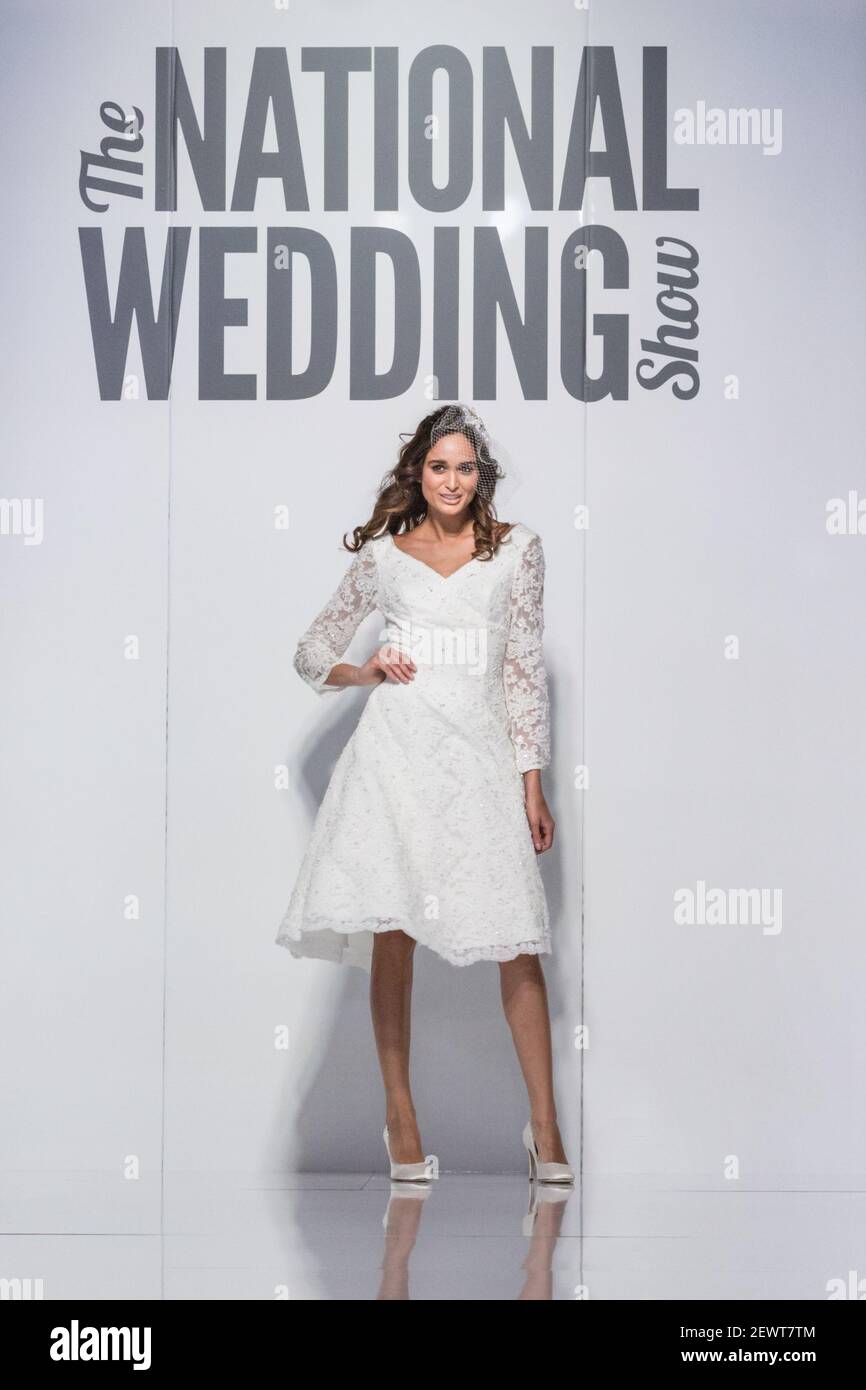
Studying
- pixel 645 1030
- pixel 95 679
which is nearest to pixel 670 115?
pixel 95 679

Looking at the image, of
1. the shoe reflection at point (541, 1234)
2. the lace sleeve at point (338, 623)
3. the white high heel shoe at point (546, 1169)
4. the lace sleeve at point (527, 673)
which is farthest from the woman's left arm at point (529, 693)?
the shoe reflection at point (541, 1234)

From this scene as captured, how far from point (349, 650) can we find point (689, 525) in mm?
937

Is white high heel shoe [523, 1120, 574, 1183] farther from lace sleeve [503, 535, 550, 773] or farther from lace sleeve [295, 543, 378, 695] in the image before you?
lace sleeve [295, 543, 378, 695]

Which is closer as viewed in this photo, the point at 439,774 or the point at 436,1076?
the point at 439,774

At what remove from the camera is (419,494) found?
3973 mm

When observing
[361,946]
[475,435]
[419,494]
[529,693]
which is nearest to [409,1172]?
[361,946]

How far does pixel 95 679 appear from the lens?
430 centimetres

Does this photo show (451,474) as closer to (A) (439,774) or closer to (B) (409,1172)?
(A) (439,774)

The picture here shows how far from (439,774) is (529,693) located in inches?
11.4

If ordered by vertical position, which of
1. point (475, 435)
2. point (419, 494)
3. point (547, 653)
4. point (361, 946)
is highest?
point (475, 435)

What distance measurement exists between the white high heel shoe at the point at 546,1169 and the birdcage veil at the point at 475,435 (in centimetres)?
151

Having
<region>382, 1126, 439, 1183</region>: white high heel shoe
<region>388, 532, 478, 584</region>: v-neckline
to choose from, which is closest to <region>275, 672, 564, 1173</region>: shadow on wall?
<region>382, 1126, 439, 1183</region>: white high heel shoe

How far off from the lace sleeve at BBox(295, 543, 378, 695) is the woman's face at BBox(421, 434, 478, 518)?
0.70 feet

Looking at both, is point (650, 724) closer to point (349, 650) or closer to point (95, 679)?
point (349, 650)
